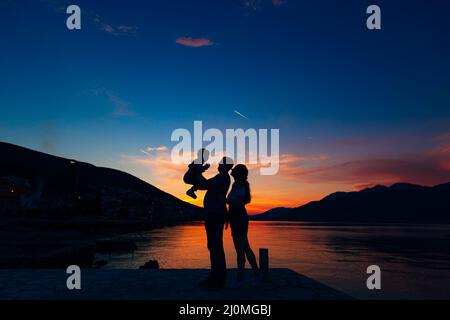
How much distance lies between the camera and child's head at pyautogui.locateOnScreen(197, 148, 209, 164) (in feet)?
25.3

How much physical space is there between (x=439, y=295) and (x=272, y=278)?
25.1 metres

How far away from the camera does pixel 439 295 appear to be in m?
27.9

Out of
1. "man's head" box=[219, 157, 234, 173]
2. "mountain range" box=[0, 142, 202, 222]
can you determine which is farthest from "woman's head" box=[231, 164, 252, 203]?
"mountain range" box=[0, 142, 202, 222]

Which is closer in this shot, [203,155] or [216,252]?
[203,155]

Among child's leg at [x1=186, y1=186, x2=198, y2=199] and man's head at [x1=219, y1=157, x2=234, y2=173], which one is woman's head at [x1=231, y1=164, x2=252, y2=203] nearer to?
man's head at [x1=219, y1=157, x2=234, y2=173]

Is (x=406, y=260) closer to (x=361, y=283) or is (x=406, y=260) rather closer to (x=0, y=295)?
(x=361, y=283)

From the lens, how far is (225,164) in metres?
8.17

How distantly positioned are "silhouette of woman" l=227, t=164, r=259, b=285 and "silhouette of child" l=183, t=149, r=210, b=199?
0.95 metres

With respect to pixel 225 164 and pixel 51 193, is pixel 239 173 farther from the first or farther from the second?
pixel 51 193

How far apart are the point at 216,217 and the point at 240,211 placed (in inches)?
24.6

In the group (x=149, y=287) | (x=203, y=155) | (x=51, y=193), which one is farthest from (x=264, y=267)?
(x=51, y=193)

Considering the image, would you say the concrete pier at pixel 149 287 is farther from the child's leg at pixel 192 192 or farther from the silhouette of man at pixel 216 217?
the child's leg at pixel 192 192

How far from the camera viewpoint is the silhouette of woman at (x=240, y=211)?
8.27 m
